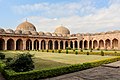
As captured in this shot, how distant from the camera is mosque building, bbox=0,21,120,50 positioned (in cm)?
3941

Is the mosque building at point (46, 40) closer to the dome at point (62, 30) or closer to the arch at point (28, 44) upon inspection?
the arch at point (28, 44)

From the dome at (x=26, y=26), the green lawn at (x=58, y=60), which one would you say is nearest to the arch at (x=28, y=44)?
the dome at (x=26, y=26)

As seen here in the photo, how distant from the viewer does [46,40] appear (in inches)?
1725

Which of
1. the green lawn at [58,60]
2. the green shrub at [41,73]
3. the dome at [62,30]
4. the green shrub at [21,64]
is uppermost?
the dome at [62,30]

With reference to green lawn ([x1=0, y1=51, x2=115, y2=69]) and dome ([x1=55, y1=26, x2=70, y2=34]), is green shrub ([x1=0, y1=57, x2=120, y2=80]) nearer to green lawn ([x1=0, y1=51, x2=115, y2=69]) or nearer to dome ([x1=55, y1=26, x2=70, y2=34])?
green lawn ([x1=0, y1=51, x2=115, y2=69])

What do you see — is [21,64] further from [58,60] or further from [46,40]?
[46,40]

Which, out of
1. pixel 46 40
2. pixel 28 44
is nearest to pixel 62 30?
pixel 46 40

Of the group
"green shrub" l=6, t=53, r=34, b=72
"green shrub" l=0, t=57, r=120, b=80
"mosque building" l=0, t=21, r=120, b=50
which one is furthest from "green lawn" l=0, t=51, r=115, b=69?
"mosque building" l=0, t=21, r=120, b=50

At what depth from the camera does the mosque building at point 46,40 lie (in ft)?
129

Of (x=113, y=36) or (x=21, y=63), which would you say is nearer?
(x=21, y=63)

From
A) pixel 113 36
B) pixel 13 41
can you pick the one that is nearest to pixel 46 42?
pixel 13 41

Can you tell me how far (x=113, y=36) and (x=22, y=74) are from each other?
121ft

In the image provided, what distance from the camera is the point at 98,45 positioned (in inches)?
1774

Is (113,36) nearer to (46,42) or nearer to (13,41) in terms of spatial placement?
(46,42)
